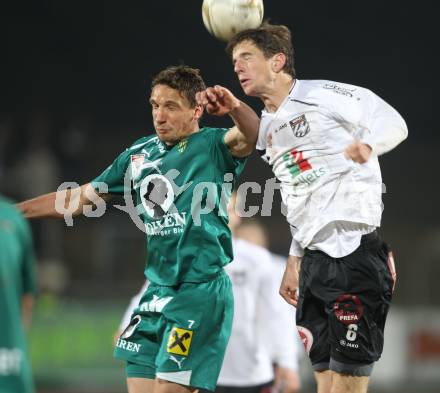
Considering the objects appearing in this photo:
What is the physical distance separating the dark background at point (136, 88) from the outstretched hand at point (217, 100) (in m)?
9.82

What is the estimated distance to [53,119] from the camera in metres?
17.1

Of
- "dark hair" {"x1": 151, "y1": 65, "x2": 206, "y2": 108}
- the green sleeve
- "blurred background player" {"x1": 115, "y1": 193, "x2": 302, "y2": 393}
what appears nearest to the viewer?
"dark hair" {"x1": 151, "y1": 65, "x2": 206, "y2": 108}

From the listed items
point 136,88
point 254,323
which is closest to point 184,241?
point 254,323

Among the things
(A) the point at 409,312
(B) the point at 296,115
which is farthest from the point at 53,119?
(B) the point at 296,115

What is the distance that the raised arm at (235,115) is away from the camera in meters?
4.79

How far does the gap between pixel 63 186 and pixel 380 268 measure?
2.02m

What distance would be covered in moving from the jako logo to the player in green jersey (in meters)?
0.23

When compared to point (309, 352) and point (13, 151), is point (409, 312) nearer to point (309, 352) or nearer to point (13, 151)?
point (13, 151)

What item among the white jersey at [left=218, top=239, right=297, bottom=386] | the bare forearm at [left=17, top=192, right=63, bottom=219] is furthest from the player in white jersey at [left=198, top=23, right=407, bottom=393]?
the white jersey at [left=218, top=239, right=297, bottom=386]

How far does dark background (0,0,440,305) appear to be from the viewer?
15.7 metres

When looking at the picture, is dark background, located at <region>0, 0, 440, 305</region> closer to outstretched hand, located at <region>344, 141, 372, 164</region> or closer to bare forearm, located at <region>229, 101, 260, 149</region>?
bare forearm, located at <region>229, 101, 260, 149</region>

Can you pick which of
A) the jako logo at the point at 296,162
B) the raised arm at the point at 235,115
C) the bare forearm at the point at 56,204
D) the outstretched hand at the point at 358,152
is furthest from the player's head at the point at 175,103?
the outstretched hand at the point at 358,152

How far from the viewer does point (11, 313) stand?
3.70m

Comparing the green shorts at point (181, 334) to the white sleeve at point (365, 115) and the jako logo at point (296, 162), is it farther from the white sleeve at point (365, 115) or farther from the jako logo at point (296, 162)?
the white sleeve at point (365, 115)
